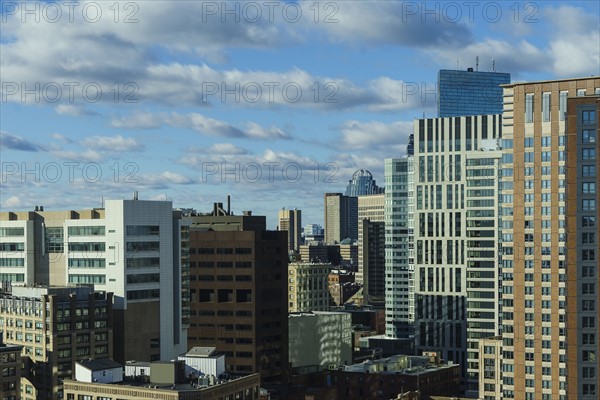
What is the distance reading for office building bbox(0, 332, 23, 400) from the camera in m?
180

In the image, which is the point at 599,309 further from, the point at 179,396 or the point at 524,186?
the point at 179,396

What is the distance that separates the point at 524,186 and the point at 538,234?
8925mm

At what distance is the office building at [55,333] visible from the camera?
191 m

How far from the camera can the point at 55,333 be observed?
630 ft

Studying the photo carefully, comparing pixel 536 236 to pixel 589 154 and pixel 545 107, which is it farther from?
pixel 589 154

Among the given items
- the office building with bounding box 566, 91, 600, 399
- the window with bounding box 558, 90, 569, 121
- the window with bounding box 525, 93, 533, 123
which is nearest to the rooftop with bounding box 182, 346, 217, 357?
the office building with bounding box 566, 91, 600, 399

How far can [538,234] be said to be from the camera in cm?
19062

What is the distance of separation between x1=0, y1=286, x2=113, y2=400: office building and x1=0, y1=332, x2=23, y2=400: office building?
918cm

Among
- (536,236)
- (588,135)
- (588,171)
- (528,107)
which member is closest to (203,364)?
(536,236)

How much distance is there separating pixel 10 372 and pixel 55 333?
41.9 ft

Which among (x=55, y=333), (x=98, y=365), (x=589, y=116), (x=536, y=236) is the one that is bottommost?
(x=98, y=365)

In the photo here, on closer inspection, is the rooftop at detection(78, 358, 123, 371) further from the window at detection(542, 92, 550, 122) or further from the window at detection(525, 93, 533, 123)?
the window at detection(542, 92, 550, 122)

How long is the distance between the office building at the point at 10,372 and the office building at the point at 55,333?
918cm

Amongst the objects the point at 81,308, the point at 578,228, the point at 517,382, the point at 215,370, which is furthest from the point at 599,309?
the point at 81,308
